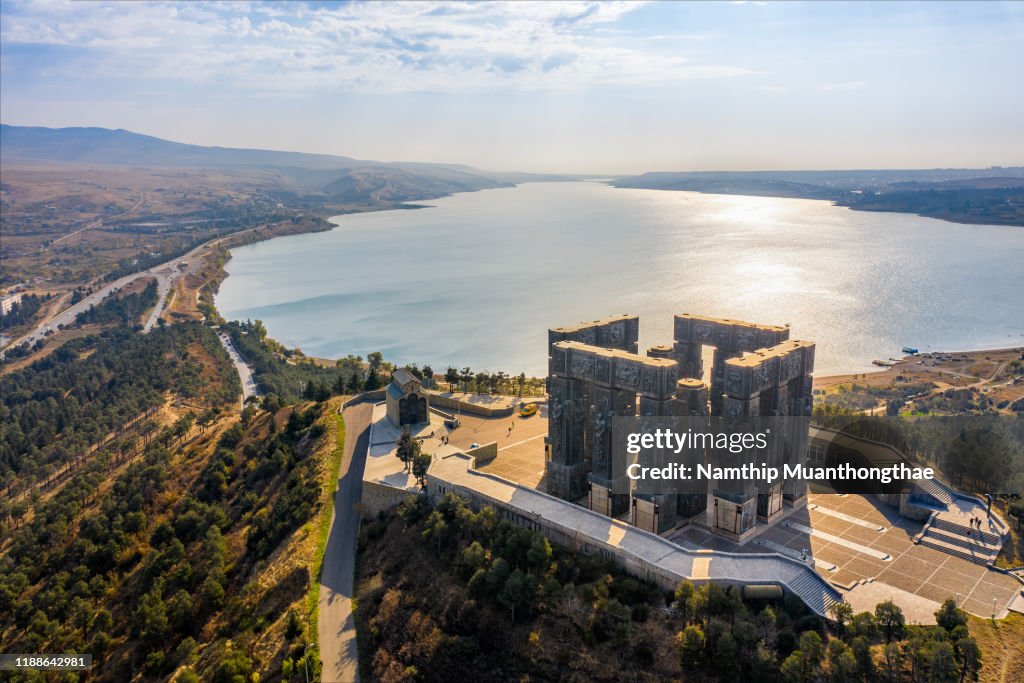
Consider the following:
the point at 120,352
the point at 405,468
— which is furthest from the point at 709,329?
the point at 120,352

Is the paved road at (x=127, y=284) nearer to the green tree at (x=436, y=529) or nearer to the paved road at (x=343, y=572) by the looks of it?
the paved road at (x=343, y=572)

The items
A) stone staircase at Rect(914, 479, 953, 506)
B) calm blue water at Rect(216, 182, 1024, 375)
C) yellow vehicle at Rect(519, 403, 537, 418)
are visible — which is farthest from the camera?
calm blue water at Rect(216, 182, 1024, 375)

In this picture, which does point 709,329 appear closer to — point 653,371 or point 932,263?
point 653,371

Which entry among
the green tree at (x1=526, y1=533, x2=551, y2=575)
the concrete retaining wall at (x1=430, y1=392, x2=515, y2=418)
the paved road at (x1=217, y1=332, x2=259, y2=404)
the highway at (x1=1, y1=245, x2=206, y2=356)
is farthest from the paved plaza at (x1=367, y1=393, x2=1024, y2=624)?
the highway at (x1=1, y1=245, x2=206, y2=356)

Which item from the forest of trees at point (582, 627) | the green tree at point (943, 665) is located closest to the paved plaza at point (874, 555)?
the forest of trees at point (582, 627)

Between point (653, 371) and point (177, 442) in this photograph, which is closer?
point (653, 371)

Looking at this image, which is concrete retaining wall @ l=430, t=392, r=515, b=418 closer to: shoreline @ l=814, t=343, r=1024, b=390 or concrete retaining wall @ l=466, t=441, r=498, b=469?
concrete retaining wall @ l=466, t=441, r=498, b=469

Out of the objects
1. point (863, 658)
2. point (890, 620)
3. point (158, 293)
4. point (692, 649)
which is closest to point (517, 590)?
point (692, 649)

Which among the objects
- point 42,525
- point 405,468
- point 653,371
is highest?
point 653,371
